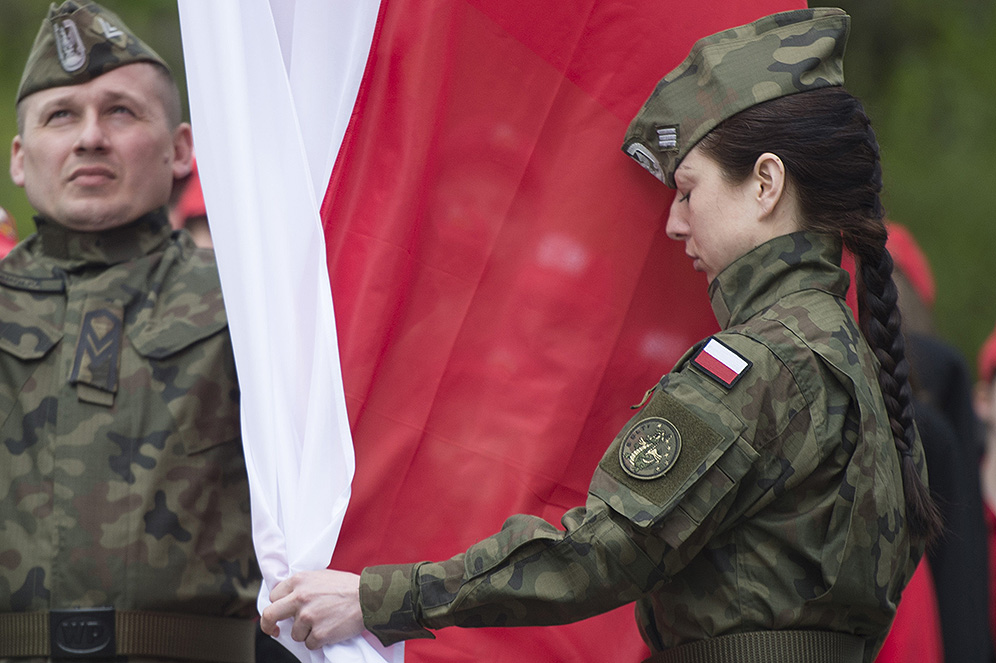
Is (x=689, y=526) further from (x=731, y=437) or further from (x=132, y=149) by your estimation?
(x=132, y=149)

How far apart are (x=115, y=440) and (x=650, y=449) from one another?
49.4 inches

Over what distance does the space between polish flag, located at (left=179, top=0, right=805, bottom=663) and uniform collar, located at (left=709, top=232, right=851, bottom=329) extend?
0.32m

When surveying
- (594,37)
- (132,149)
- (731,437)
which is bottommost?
(731,437)

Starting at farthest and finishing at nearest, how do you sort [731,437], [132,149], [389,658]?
[132,149] → [389,658] → [731,437]

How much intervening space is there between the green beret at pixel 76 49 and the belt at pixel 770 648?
6.02 feet

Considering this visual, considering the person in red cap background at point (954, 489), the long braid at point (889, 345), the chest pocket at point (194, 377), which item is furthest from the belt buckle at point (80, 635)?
the person in red cap background at point (954, 489)

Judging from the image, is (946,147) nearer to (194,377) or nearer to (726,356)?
(194,377)

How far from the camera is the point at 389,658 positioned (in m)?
2.13

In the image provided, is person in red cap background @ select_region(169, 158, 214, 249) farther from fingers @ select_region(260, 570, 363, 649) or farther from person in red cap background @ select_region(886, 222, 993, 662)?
fingers @ select_region(260, 570, 363, 649)

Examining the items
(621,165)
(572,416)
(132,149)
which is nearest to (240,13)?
(132,149)

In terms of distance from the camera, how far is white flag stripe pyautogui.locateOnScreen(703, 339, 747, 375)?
6.36 ft

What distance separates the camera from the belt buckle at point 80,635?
2455mm

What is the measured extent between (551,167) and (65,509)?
125cm

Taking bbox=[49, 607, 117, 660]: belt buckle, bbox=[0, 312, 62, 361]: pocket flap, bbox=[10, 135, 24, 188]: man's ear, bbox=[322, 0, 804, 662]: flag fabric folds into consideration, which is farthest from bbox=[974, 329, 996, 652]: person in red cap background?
bbox=[10, 135, 24, 188]: man's ear
